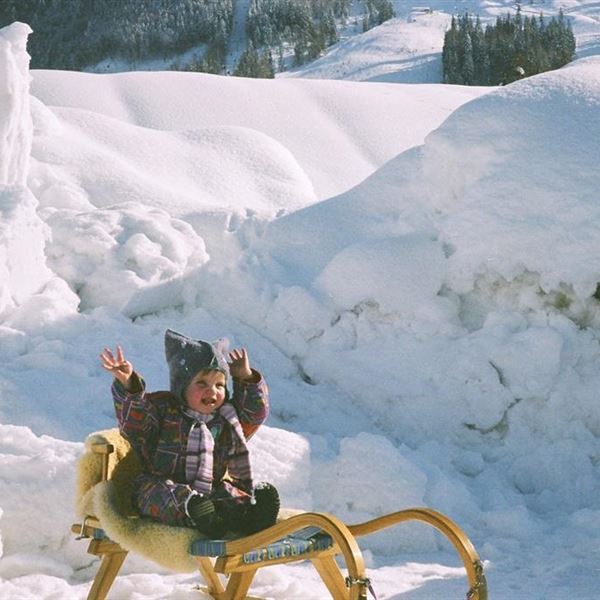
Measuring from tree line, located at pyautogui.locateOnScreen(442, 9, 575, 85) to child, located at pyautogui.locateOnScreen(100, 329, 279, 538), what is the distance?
176ft

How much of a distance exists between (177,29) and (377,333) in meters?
89.4

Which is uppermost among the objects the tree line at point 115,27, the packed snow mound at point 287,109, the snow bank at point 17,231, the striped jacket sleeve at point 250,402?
the striped jacket sleeve at point 250,402

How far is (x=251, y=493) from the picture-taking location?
2850mm

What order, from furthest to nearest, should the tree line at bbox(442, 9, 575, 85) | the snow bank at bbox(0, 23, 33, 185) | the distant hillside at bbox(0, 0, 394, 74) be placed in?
1. the distant hillside at bbox(0, 0, 394, 74)
2. the tree line at bbox(442, 9, 575, 85)
3. the snow bank at bbox(0, 23, 33, 185)

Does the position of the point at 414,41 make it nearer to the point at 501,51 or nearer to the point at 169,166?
the point at 501,51

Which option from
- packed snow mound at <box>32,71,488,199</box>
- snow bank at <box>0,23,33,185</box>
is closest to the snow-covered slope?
packed snow mound at <box>32,71,488,199</box>

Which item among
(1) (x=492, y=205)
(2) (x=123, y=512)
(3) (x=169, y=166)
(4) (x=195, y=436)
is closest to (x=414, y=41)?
(3) (x=169, y=166)

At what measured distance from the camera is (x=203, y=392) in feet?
9.20

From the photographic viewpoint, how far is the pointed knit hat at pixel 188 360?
2.79m

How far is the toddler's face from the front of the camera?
2.80 metres

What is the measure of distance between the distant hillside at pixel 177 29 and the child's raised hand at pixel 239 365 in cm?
7395

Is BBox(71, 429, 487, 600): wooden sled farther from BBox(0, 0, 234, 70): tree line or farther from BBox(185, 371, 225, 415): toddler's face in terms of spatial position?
BBox(0, 0, 234, 70): tree line

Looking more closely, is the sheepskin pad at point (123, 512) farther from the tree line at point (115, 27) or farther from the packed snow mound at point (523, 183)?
the tree line at point (115, 27)

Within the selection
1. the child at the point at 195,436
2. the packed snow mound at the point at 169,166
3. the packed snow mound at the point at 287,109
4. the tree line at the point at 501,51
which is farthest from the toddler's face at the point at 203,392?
the tree line at the point at 501,51
